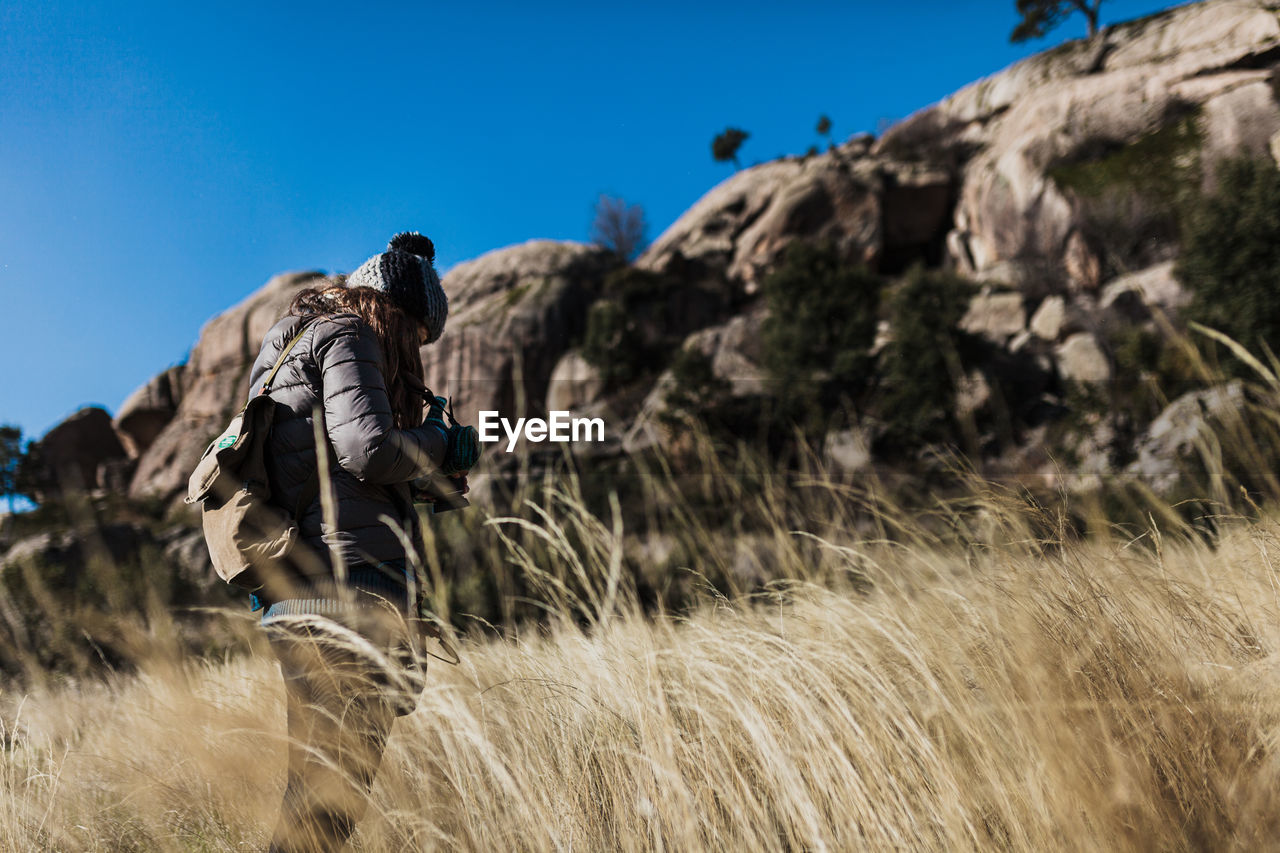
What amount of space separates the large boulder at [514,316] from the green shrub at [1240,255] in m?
17.9

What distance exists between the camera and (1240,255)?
13.3 metres

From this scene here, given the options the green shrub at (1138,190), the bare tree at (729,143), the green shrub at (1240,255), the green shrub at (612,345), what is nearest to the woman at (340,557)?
the green shrub at (1240,255)

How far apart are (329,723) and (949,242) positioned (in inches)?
1321

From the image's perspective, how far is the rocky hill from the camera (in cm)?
2170

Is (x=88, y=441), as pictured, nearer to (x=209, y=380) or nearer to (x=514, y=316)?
(x=209, y=380)

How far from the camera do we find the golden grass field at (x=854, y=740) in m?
1.03

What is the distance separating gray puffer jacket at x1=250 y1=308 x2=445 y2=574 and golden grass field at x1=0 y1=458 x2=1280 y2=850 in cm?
31

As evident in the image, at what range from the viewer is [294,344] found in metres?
1.38

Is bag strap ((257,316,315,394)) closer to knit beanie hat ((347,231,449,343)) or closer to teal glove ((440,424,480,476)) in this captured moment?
knit beanie hat ((347,231,449,343))

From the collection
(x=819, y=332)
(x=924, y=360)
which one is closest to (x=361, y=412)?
(x=924, y=360)

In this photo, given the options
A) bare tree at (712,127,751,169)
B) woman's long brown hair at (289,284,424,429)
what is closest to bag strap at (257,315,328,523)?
woman's long brown hair at (289,284,424,429)

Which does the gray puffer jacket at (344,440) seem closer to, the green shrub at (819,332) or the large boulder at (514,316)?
the green shrub at (819,332)

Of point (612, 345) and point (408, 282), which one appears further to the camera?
point (612, 345)

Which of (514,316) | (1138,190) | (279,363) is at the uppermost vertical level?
(514,316)
